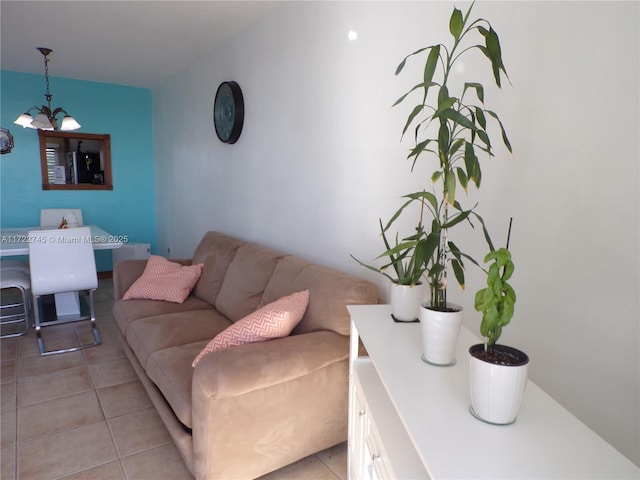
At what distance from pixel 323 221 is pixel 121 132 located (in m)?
4.00

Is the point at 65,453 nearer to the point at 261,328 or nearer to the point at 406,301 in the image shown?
the point at 261,328

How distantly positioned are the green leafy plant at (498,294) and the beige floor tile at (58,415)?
7.21ft

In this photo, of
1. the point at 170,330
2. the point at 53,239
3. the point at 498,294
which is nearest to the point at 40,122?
the point at 53,239

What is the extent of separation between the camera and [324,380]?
1662 mm

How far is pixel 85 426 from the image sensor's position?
6.81ft

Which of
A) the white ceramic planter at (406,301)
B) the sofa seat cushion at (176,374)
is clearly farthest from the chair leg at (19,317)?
the white ceramic planter at (406,301)

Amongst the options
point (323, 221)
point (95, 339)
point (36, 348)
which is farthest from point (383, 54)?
point (36, 348)

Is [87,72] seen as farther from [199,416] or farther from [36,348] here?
[199,416]

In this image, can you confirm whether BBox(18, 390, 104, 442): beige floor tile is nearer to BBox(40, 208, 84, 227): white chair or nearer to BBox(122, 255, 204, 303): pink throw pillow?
BBox(122, 255, 204, 303): pink throw pillow

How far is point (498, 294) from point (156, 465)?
5.80 feet

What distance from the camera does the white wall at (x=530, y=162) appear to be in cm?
103

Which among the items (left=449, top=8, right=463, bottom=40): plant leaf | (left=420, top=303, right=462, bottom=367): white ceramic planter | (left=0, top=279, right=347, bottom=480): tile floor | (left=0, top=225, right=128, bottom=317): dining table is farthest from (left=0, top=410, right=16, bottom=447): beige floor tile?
(left=449, top=8, right=463, bottom=40): plant leaf

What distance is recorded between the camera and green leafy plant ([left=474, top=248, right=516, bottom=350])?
78cm

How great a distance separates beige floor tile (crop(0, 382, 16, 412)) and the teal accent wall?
2847mm
